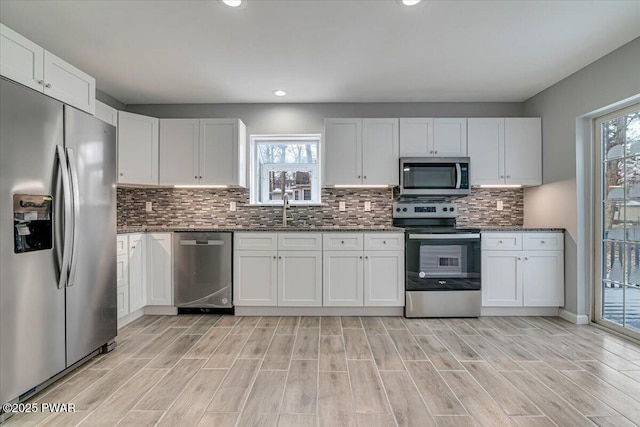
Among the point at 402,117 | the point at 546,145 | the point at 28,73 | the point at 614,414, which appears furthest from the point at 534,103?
the point at 28,73

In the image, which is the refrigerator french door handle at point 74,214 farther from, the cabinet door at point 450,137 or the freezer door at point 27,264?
the cabinet door at point 450,137

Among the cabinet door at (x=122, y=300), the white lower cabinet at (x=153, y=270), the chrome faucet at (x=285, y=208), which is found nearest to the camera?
the cabinet door at (x=122, y=300)

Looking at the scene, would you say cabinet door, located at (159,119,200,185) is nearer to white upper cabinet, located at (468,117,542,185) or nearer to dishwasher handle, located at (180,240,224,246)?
dishwasher handle, located at (180,240,224,246)

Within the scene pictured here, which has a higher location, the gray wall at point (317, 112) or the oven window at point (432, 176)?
the gray wall at point (317, 112)

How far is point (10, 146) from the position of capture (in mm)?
1682

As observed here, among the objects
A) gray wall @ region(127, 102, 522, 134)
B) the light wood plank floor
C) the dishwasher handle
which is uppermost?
gray wall @ region(127, 102, 522, 134)

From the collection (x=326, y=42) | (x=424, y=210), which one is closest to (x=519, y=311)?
(x=424, y=210)

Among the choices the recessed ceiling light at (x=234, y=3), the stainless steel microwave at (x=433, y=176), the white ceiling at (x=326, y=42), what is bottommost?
the stainless steel microwave at (x=433, y=176)

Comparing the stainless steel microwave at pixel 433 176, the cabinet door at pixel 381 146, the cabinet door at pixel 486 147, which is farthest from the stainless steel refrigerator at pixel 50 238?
the cabinet door at pixel 486 147

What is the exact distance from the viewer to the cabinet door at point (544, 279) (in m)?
3.31

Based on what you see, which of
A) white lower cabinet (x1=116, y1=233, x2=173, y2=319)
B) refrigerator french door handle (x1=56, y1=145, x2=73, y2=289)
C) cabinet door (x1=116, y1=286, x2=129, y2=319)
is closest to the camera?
refrigerator french door handle (x1=56, y1=145, x2=73, y2=289)

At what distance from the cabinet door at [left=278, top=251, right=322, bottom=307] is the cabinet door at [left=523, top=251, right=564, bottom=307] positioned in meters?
2.14

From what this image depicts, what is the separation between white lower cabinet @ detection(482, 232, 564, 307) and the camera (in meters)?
3.31

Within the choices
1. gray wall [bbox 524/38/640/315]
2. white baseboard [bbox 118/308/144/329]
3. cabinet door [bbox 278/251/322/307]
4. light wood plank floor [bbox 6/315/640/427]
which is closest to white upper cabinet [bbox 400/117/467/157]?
gray wall [bbox 524/38/640/315]
